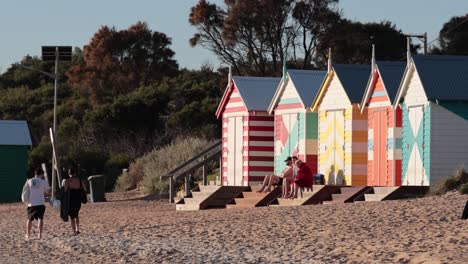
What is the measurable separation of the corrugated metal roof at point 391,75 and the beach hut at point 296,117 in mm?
3385

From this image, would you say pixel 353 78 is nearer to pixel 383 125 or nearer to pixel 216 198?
pixel 383 125

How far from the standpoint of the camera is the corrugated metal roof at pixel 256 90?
1415 inches

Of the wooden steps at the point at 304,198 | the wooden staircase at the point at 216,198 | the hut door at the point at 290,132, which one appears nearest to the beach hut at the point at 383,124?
the wooden steps at the point at 304,198

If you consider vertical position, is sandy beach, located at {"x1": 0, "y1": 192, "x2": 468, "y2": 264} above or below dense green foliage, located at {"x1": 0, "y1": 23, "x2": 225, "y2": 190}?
below

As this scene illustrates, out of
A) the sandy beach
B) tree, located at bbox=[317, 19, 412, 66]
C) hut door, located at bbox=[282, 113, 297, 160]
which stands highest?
tree, located at bbox=[317, 19, 412, 66]

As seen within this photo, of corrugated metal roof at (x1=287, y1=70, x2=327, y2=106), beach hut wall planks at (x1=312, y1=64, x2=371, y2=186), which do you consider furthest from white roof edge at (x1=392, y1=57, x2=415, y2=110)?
corrugated metal roof at (x1=287, y1=70, x2=327, y2=106)

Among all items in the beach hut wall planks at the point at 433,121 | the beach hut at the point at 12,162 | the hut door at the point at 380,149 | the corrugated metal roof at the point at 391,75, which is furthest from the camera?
the beach hut at the point at 12,162

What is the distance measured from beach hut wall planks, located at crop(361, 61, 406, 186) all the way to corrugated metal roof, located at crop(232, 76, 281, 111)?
5633 millimetres

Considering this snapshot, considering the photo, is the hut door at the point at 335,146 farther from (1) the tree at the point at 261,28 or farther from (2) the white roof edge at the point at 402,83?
(1) the tree at the point at 261,28

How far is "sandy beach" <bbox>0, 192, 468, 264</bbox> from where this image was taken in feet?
61.4

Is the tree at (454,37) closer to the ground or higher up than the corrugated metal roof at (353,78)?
higher up

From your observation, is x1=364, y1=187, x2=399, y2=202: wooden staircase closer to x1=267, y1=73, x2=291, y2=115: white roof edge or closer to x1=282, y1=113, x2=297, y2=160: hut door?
x1=282, y1=113, x2=297, y2=160: hut door

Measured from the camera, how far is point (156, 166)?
1815 inches

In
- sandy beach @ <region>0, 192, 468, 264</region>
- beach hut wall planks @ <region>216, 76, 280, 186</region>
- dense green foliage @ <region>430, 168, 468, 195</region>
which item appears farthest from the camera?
beach hut wall planks @ <region>216, 76, 280, 186</region>
